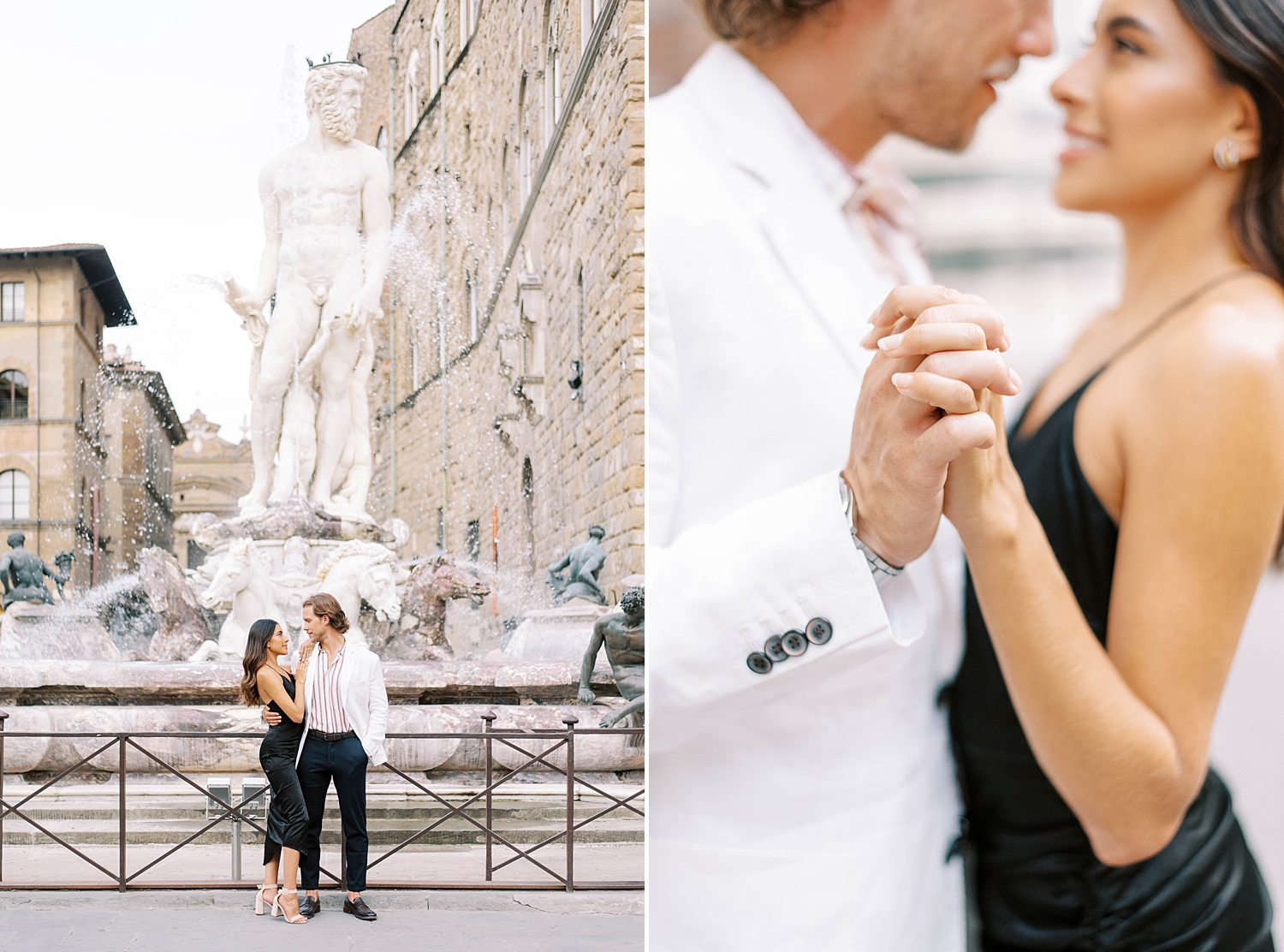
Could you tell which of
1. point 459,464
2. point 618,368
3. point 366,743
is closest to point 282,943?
point 366,743

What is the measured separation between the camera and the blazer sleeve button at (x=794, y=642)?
167cm

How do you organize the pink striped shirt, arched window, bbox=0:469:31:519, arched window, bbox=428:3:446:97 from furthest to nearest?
arched window, bbox=0:469:31:519 < arched window, bbox=428:3:446:97 < the pink striped shirt

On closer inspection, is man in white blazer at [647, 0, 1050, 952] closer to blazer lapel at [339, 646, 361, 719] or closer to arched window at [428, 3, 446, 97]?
blazer lapel at [339, 646, 361, 719]

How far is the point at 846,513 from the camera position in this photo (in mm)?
1657

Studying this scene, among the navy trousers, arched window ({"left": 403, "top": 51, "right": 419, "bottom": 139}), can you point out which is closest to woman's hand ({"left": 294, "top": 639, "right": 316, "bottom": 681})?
the navy trousers

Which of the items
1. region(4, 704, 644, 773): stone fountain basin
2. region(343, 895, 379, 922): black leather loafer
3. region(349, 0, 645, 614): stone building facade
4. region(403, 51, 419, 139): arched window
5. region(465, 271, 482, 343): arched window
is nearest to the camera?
region(343, 895, 379, 922): black leather loafer

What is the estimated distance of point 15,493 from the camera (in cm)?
2914

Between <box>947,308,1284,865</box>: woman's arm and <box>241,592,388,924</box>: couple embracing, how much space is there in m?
3.86

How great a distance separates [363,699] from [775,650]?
12.6 ft

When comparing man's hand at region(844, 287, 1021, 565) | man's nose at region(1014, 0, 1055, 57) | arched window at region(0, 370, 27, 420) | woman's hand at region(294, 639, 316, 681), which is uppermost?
arched window at region(0, 370, 27, 420)

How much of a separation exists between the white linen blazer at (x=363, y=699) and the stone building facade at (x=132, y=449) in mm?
28275

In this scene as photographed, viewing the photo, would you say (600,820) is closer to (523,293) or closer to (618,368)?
(618,368)

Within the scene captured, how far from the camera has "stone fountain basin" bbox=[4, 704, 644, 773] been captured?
6.65 m

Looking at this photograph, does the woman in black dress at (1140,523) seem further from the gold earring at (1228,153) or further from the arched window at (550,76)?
the arched window at (550,76)
